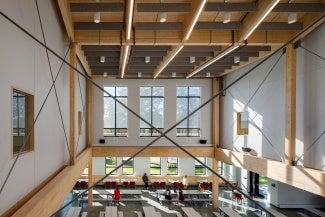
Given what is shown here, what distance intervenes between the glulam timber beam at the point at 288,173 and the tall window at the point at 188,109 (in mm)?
4660

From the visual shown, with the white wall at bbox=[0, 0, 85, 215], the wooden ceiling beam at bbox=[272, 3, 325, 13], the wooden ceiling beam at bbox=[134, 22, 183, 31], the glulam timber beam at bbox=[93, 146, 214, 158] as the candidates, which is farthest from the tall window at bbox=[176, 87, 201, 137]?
the wooden ceiling beam at bbox=[272, 3, 325, 13]

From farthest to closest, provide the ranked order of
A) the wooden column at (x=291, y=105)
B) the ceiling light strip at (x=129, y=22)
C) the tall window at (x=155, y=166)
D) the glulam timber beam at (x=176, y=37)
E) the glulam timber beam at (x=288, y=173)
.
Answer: the tall window at (x=155, y=166) < the glulam timber beam at (x=176, y=37) < the wooden column at (x=291, y=105) < the glulam timber beam at (x=288, y=173) < the ceiling light strip at (x=129, y=22)


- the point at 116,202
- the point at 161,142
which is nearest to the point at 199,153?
the point at 161,142

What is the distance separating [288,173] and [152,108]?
31.9 ft

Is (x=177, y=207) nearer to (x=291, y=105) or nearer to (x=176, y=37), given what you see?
(x=291, y=105)

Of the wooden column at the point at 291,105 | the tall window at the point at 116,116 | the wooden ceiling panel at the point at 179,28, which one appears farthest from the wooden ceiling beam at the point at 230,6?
the tall window at the point at 116,116

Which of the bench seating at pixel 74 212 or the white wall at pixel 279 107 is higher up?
the white wall at pixel 279 107

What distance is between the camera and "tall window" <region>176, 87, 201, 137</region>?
53.5 feet

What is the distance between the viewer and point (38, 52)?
5590 millimetres

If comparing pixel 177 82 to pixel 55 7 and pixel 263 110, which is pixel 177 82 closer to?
pixel 263 110

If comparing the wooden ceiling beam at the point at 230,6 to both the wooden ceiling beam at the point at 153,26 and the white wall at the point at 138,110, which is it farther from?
the white wall at the point at 138,110

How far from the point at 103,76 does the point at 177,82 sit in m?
3.83

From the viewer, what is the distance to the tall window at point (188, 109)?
1630 cm

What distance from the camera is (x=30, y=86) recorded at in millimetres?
5137
